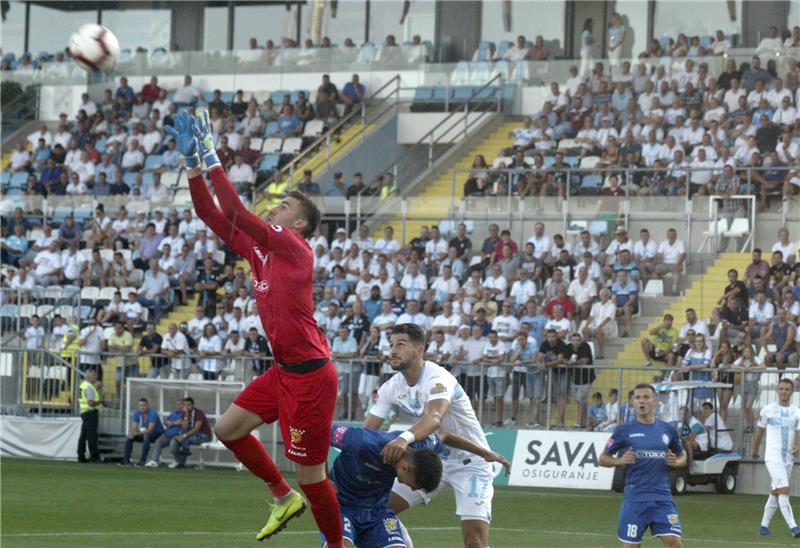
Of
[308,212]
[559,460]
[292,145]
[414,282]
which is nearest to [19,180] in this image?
[292,145]

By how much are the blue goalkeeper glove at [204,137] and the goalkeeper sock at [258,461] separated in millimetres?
1960

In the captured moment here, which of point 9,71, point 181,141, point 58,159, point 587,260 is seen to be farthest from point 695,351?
point 9,71

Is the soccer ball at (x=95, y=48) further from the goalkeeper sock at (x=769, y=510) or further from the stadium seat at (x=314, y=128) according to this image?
the stadium seat at (x=314, y=128)

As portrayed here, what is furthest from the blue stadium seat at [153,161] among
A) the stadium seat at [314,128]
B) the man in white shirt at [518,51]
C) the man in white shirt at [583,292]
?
the man in white shirt at [583,292]

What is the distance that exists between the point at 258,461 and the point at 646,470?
359cm

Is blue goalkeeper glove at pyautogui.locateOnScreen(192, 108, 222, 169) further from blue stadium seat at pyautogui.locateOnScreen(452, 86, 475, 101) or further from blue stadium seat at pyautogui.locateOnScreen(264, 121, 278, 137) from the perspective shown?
blue stadium seat at pyautogui.locateOnScreen(264, 121, 278, 137)

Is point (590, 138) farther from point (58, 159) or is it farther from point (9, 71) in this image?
point (9, 71)

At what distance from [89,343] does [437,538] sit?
47.7 feet

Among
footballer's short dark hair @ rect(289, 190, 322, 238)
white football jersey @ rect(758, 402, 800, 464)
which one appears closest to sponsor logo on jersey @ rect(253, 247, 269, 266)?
footballer's short dark hair @ rect(289, 190, 322, 238)

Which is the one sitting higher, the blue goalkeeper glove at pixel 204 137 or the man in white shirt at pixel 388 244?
the blue goalkeeper glove at pixel 204 137

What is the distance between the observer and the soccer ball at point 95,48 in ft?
45.5

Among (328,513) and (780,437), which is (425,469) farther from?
(780,437)

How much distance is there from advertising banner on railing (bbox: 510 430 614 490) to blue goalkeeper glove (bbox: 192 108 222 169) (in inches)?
599

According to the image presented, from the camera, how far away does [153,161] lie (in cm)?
3728
